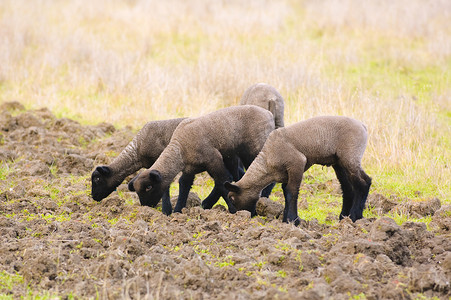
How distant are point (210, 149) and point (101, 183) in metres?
1.96

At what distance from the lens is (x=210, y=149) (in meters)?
9.62

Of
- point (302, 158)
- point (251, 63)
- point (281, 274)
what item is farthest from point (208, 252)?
point (251, 63)

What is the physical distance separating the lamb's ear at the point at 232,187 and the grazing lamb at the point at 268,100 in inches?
107

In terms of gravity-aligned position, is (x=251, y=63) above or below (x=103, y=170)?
below

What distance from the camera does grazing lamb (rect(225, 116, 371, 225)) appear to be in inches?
353

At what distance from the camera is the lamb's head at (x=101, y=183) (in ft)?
33.0

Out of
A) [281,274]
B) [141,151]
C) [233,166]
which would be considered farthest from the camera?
[233,166]

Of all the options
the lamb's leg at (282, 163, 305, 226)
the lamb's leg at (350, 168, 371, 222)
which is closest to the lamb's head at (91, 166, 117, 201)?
the lamb's leg at (282, 163, 305, 226)

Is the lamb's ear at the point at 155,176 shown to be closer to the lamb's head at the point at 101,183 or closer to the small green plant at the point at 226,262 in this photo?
the lamb's head at the point at 101,183

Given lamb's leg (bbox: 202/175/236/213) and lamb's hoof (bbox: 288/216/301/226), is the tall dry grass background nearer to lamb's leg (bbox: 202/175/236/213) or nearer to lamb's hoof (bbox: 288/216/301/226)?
lamb's hoof (bbox: 288/216/301/226)

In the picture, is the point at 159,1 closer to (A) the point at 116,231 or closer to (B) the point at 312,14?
(B) the point at 312,14

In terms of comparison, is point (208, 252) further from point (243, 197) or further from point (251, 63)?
point (251, 63)

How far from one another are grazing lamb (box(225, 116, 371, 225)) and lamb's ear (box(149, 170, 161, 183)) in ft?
3.34

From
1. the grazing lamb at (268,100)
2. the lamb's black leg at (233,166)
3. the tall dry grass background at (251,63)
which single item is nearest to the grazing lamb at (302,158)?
the lamb's black leg at (233,166)
